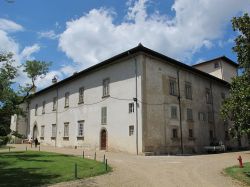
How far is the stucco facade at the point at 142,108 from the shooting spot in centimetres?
2612

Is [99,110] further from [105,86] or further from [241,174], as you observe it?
[241,174]

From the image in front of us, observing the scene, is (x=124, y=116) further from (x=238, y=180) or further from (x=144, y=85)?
(x=238, y=180)

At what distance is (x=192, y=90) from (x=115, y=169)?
20.1 metres

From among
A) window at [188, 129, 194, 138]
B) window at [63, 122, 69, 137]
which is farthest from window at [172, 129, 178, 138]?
window at [63, 122, 69, 137]

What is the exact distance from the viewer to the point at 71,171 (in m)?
14.1

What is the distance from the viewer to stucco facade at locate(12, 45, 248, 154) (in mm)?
26125

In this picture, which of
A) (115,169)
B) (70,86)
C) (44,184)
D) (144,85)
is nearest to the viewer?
(44,184)

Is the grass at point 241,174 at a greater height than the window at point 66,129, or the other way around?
the window at point 66,129

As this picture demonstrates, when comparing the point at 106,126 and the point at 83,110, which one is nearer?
the point at 106,126

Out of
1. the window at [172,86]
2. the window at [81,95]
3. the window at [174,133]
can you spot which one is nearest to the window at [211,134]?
the window at [174,133]

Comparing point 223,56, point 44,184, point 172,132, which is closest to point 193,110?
point 172,132

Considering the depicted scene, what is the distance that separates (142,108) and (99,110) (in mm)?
6710

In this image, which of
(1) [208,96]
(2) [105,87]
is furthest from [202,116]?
(2) [105,87]

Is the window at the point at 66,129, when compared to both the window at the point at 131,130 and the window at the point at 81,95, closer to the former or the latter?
the window at the point at 81,95
